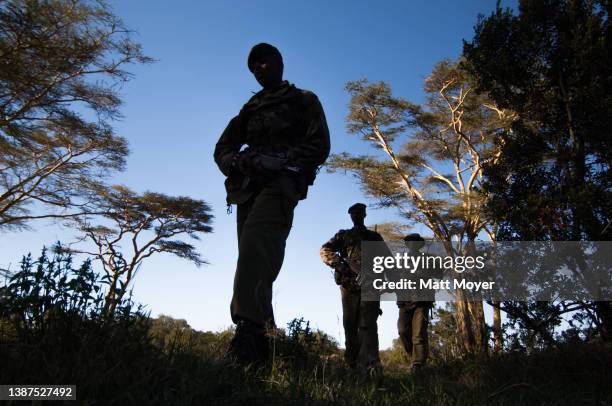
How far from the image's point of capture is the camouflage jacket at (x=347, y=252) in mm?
5883

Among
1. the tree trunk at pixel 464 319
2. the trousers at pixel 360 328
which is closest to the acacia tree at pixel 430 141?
the tree trunk at pixel 464 319

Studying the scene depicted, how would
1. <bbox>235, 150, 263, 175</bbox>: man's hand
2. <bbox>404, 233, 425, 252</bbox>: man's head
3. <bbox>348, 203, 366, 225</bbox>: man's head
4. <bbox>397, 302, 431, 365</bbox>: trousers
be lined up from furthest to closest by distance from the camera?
<bbox>404, 233, 425, 252</bbox>: man's head < <bbox>397, 302, 431, 365</bbox>: trousers < <bbox>348, 203, 366, 225</bbox>: man's head < <bbox>235, 150, 263, 175</bbox>: man's hand

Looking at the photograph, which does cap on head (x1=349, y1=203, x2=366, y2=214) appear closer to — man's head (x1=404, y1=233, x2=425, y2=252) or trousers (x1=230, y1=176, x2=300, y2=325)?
man's head (x1=404, y1=233, x2=425, y2=252)

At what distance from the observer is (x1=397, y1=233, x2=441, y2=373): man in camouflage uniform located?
21.0 ft

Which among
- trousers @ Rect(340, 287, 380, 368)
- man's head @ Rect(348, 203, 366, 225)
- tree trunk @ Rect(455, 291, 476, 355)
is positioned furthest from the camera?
tree trunk @ Rect(455, 291, 476, 355)

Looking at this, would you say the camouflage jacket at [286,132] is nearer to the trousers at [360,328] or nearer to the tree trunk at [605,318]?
the trousers at [360,328]

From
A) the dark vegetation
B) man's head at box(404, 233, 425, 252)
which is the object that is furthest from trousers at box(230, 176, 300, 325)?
man's head at box(404, 233, 425, 252)

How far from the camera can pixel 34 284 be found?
1906 mm

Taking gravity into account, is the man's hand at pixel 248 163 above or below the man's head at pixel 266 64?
below

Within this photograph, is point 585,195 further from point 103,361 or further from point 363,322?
point 103,361

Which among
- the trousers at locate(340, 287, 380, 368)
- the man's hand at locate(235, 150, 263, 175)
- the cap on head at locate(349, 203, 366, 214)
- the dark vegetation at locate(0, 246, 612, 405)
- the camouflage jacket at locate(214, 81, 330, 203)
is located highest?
the cap on head at locate(349, 203, 366, 214)

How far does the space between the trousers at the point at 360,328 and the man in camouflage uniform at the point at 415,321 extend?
3.14ft

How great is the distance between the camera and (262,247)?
265 cm

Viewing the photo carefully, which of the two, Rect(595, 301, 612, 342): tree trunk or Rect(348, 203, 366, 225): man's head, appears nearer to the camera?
Rect(595, 301, 612, 342): tree trunk
